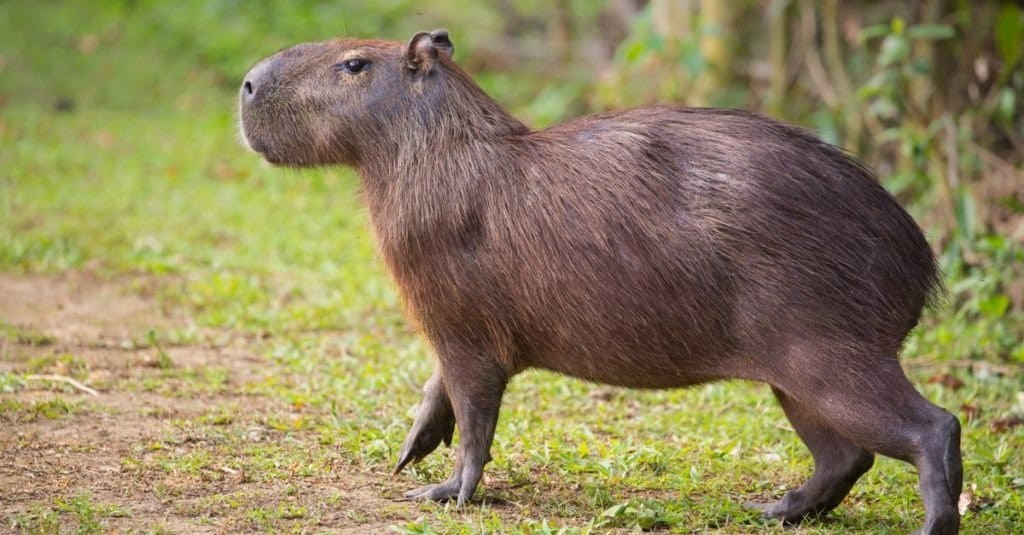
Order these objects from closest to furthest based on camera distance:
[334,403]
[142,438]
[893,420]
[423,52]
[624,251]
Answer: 1. [893,420]
2. [624,251]
3. [423,52]
4. [142,438]
5. [334,403]

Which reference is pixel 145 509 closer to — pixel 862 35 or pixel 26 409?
pixel 26 409

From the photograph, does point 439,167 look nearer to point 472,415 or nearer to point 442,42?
point 442,42

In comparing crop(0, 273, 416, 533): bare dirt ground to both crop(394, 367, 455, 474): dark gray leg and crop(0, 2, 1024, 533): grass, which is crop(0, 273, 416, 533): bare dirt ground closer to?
crop(0, 2, 1024, 533): grass

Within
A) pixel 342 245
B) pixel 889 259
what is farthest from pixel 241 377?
pixel 889 259

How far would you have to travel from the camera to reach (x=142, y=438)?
16.0 ft

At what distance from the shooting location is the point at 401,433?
512 centimetres

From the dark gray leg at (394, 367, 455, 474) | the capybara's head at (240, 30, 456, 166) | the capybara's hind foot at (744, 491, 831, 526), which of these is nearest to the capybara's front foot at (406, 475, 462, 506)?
the dark gray leg at (394, 367, 455, 474)

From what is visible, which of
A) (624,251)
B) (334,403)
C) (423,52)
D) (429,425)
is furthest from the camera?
(334,403)

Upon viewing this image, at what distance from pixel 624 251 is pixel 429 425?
101cm

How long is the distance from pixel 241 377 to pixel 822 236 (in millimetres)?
2850

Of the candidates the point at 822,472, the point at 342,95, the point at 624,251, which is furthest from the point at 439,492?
the point at 342,95

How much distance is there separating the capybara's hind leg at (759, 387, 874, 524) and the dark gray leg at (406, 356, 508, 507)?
3.13 feet

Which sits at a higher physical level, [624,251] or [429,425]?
[624,251]

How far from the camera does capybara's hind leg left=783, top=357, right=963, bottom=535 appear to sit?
3924 millimetres
